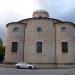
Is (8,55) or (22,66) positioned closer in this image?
(22,66)

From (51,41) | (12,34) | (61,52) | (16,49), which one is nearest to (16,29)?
(12,34)

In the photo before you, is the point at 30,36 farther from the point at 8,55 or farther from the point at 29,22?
the point at 8,55

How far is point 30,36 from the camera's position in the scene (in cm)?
4253

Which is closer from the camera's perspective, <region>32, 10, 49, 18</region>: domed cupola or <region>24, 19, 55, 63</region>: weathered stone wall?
<region>24, 19, 55, 63</region>: weathered stone wall

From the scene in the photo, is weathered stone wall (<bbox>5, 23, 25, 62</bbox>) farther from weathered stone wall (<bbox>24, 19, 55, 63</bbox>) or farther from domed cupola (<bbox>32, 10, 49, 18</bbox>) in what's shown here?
domed cupola (<bbox>32, 10, 49, 18</bbox>)

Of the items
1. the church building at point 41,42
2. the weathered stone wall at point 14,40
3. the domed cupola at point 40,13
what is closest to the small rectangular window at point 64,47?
the church building at point 41,42

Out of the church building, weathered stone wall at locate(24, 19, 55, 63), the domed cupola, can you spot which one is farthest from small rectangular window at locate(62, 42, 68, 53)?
the domed cupola

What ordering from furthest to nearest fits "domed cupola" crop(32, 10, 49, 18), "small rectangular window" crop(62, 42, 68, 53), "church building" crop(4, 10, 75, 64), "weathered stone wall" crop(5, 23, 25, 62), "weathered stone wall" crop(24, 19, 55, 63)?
"domed cupola" crop(32, 10, 49, 18), "weathered stone wall" crop(5, 23, 25, 62), "small rectangular window" crop(62, 42, 68, 53), "church building" crop(4, 10, 75, 64), "weathered stone wall" crop(24, 19, 55, 63)

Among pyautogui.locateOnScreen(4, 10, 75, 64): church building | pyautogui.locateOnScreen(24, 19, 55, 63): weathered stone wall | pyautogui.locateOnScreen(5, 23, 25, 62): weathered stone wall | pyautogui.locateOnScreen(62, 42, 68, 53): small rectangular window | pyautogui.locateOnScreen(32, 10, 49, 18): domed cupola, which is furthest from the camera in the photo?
pyautogui.locateOnScreen(32, 10, 49, 18): domed cupola

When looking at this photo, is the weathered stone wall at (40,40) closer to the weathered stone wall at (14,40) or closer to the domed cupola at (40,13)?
the weathered stone wall at (14,40)

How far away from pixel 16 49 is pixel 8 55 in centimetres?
214

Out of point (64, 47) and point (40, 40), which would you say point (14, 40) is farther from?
point (64, 47)

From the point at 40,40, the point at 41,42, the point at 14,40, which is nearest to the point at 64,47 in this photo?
the point at 41,42

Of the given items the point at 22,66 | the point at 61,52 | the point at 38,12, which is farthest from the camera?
the point at 38,12
